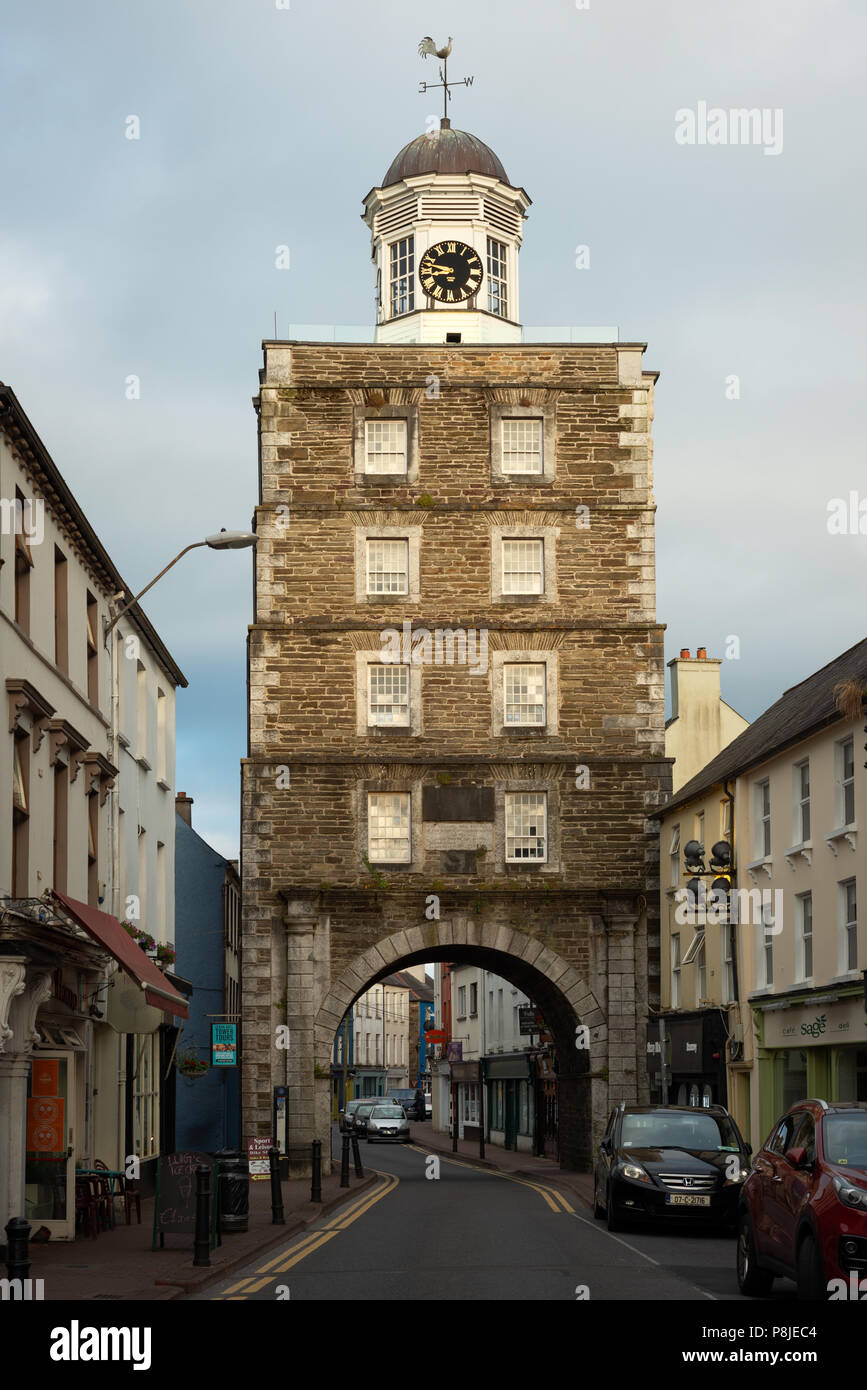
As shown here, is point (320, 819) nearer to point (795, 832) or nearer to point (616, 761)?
point (616, 761)

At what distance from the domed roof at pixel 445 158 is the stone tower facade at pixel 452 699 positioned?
272 inches

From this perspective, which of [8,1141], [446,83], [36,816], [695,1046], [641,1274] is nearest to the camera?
[641,1274]

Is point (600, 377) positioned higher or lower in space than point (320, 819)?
higher

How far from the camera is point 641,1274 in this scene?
16375 millimetres

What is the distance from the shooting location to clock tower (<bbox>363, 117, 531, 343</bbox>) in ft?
147

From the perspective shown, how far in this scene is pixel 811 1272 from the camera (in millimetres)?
12578

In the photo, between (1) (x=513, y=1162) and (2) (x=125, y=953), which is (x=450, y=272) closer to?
(1) (x=513, y=1162)

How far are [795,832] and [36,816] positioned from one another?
14986 mm

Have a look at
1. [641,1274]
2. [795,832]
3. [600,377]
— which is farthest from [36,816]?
[600,377]

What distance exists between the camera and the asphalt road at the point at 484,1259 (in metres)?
14.9

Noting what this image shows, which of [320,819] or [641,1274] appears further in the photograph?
[320,819]

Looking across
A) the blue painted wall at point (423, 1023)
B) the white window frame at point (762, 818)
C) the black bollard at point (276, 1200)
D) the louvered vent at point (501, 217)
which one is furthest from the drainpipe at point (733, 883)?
the blue painted wall at point (423, 1023)

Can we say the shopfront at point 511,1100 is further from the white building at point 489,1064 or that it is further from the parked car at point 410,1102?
the parked car at point 410,1102
